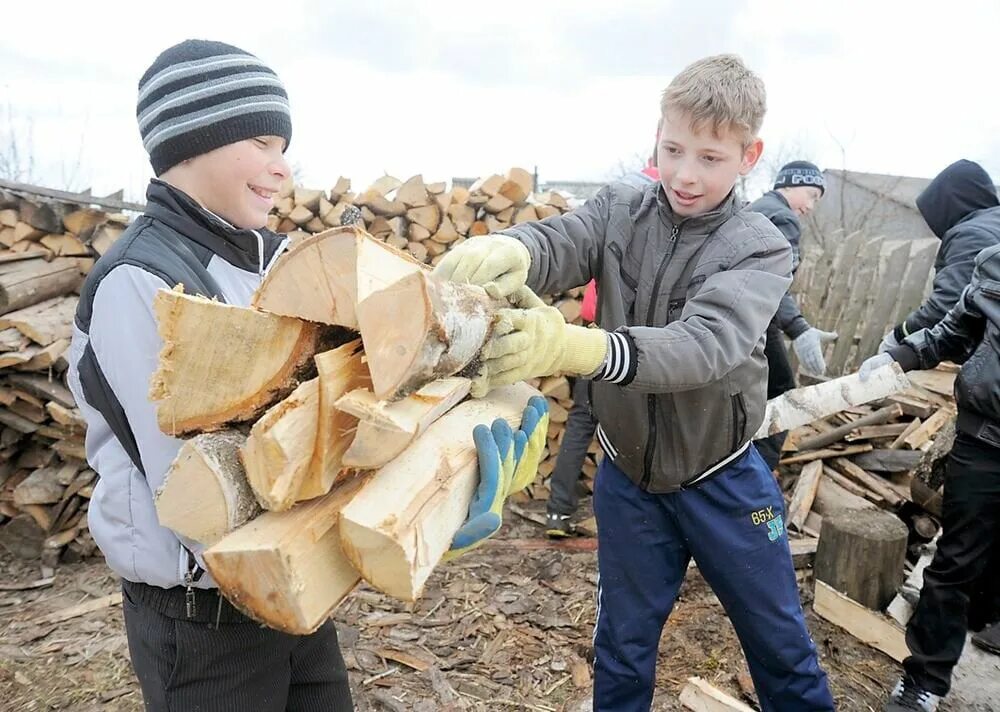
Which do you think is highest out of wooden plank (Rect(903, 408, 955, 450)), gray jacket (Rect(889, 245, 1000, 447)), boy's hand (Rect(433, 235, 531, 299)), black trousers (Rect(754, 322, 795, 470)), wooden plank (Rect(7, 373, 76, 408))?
boy's hand (Rect(433, 235, 531, 299))

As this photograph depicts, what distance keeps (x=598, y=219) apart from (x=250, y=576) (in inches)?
65.3

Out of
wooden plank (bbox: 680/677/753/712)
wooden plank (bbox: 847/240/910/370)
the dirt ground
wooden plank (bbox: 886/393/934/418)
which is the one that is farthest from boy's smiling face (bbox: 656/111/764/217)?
wooden plank (bbox: 847/240/910/370)

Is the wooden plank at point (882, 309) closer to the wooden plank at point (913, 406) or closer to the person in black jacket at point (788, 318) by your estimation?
the wooden plank at point (913, 406)

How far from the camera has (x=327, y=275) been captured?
1366 mm

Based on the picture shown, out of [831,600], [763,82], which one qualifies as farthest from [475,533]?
[831,600]

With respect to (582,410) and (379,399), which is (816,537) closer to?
(582,410)

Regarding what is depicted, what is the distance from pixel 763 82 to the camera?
7.09ft

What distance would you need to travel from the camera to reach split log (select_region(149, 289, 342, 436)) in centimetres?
130

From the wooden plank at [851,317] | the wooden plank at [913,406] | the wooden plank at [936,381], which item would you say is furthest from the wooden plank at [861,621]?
the wooden plank at [851,317]

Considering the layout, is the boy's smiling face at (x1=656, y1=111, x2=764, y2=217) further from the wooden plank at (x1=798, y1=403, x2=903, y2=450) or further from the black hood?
the wooden plank at (x1=798, y1=403, x2=903, y2=450)

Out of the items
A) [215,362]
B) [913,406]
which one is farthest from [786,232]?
[215,362]

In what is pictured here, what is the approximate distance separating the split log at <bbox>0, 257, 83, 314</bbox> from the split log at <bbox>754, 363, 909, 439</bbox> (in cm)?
422

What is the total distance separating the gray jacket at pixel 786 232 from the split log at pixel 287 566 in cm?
367

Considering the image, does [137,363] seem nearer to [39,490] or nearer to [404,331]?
[404,331]
